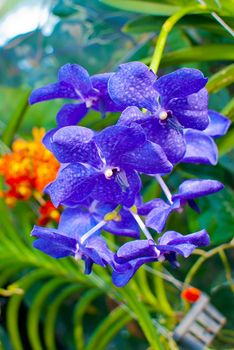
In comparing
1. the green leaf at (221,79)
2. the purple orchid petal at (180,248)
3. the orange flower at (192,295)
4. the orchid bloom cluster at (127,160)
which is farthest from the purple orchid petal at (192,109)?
the orange flower at (192,295)

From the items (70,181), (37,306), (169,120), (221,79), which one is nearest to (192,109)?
(169,120)

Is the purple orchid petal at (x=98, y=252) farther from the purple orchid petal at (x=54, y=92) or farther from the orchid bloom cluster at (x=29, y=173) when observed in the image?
the orchid bloom cluster at (x=29, y=173)

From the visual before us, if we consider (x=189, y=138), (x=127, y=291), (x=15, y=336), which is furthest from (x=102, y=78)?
(x=15, y=336)

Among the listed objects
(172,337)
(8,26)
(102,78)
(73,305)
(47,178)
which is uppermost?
(102,78)

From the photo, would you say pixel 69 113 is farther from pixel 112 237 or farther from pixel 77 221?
pixel 112 237

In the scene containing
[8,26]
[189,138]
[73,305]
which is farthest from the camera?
[8,26]

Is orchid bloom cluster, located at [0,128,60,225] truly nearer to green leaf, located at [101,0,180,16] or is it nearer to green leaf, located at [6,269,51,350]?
green leaf, located at [6,269,51,350]

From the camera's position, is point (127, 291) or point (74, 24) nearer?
point (127, 291)

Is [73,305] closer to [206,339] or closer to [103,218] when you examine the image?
[206,339]
